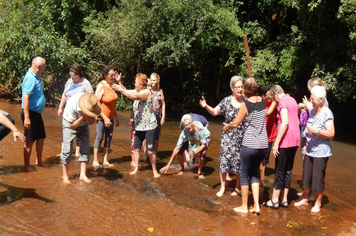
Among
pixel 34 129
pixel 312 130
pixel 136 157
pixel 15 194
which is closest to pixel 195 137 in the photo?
pixel 136 157

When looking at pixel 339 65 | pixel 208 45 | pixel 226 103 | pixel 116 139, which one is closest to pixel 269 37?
pixel 208 45

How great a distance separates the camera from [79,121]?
6.06 meters

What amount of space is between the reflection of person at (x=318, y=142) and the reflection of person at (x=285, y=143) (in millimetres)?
260

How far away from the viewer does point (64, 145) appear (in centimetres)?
621

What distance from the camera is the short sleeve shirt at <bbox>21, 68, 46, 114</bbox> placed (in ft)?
21.6

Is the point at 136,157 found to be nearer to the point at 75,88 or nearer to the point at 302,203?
the point at 75,88

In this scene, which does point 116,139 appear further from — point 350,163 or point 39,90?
point 350,163

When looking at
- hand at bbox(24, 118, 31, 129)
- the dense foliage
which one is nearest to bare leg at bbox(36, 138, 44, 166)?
hand at bbox(24, 118, 31, 129)

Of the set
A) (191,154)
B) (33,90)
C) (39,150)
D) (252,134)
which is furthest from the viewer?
(191,154)

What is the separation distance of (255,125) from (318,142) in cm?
119

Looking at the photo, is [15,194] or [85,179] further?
[85,179]

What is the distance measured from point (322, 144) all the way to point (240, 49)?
1111 centimetres

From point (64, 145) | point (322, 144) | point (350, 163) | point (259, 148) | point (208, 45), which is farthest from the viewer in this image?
point (208, 45)

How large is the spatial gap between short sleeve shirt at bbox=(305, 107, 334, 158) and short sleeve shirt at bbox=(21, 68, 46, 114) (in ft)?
16.2
